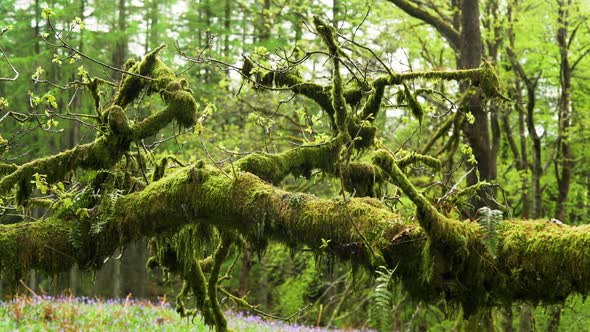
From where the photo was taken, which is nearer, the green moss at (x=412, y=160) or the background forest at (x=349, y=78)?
the green moss at (x=412, y=160)

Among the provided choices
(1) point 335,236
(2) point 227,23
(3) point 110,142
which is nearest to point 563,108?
(1) point 335,236

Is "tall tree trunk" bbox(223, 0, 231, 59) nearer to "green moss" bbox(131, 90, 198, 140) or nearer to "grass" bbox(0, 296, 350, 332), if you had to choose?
"grass" bbox(0, 296, 350, 332)

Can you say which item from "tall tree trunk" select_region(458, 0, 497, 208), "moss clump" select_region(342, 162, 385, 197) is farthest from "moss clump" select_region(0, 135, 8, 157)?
"tall tree trunk" select_region(458, 0, 497, 208)

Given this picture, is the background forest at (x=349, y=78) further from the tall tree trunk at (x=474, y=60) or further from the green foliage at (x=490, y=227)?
the green foliage at (x=490, y=227)

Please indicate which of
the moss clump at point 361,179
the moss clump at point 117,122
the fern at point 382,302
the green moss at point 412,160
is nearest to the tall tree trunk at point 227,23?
the green moss at point 412,160

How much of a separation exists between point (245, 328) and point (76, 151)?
734 cm

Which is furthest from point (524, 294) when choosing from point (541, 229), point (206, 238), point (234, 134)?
point (234, 134)

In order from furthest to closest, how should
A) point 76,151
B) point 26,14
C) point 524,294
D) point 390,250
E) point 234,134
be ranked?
point 26,14, point 234,134, point 76,151, point 390,250, point 524,294

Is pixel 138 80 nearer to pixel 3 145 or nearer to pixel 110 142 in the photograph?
pixel 110 142

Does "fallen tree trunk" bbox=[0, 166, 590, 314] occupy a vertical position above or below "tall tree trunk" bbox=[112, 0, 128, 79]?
below

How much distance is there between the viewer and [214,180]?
12.7 feet

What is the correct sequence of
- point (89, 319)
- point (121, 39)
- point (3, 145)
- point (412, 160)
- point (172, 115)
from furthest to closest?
point (121, 39), point (89, 319), point (412, 160), point (3, 145), point (172, 115)

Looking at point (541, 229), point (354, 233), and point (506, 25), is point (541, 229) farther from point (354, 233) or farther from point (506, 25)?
point (506, 25)

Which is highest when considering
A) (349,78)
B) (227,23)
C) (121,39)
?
(227,23)
